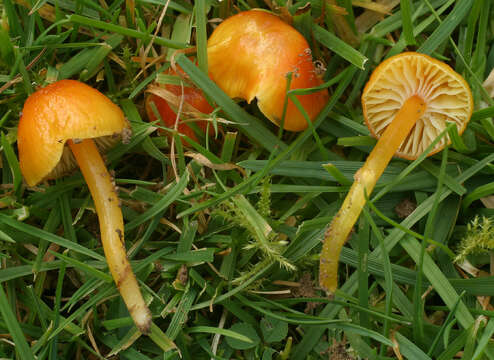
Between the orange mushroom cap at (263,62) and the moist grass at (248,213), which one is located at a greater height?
the orange mushroom cap at (263,62)

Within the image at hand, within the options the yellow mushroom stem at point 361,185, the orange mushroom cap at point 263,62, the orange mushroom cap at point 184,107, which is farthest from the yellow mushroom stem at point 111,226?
the yellow mushroom stem at point 361,185

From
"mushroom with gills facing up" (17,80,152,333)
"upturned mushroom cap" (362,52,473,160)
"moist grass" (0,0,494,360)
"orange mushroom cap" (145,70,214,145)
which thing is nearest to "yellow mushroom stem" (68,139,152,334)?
"mushroom with gills facing up" (17,80,152,333)

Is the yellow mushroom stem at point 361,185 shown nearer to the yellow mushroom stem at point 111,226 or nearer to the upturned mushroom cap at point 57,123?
the yellow mushroom stem at point 111,226

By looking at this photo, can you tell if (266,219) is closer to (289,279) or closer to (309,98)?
(289,279)

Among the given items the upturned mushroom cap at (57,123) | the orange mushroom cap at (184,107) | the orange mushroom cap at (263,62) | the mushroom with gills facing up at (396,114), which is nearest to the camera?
the upturned mushroom cap at (57,123)

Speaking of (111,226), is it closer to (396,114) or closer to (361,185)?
(361,185)

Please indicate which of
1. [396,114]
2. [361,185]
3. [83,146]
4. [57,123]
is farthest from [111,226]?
[396,114]

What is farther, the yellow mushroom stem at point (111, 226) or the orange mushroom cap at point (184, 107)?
the orange mushroom cap at point (184, 107)
